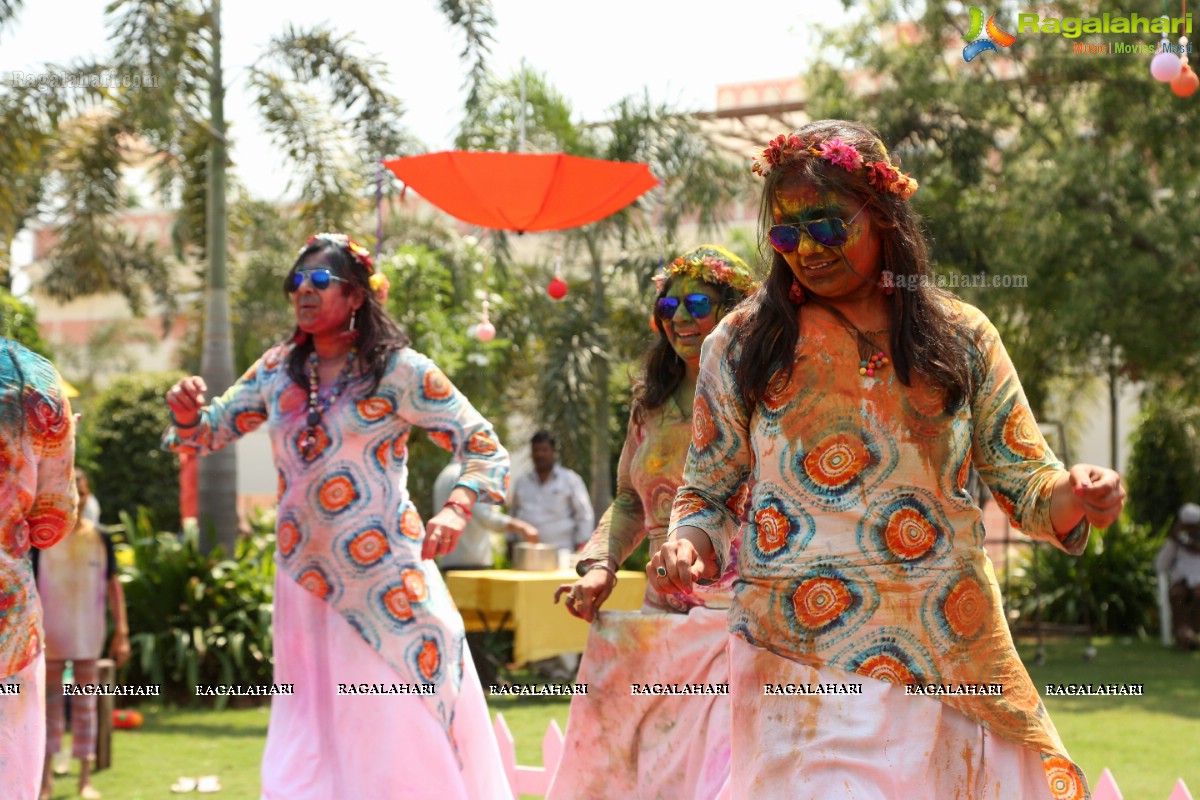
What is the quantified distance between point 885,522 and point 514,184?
5769mm

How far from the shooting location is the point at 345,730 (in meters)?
5.15

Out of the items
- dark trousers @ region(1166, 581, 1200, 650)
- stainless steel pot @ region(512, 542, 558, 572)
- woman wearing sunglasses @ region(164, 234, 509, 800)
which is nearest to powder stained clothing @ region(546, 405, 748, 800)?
woman wearing sunglasses @ region(164, 234, 509, 800)

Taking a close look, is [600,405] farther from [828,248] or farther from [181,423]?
[828,248]

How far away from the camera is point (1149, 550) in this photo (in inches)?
580

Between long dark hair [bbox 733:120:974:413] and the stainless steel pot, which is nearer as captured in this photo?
long dark hair [bbox 733:120:974:413]

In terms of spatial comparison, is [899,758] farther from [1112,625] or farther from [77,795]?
[1112,625]

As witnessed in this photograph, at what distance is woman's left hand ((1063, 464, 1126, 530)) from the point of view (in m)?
2.67

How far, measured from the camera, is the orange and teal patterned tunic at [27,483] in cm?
402

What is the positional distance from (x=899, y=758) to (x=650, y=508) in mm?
1899

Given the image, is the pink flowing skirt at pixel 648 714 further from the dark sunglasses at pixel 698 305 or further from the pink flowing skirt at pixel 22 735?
the pink flowing skirt at pixel 22 735

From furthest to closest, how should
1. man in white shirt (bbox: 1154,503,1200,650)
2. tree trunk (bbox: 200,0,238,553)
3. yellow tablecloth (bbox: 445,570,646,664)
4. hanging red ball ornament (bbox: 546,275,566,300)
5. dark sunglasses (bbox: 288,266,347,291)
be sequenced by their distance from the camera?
man in white shirt (bbox: 1154,503,1200,650), tree trunk (bbox: 200,0,238,553), yellow tablecloth (bbox: 445,570,646,664), hanging red ball ornament (bbox: 546,275,566,300), dark sunglasses (bbox: 288,266,347,291)

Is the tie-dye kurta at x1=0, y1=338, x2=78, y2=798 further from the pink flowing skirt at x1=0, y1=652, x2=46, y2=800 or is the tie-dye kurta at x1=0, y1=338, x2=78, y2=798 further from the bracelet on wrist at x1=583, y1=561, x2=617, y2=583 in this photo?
the bracelet on wrist at x1=583, y1=561, x2=617, y2=583

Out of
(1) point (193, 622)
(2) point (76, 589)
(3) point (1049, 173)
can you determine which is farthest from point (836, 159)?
(3) point (1049, 173)

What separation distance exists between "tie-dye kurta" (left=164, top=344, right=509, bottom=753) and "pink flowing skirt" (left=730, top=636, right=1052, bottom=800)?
2380 mm
